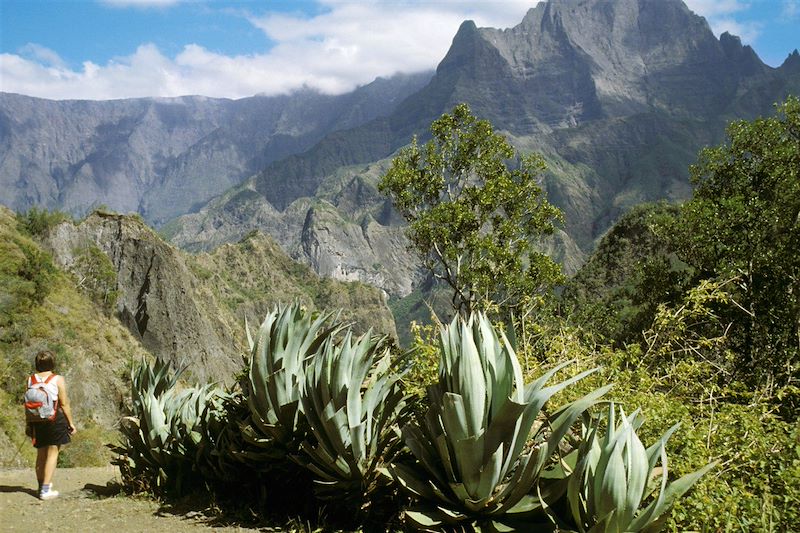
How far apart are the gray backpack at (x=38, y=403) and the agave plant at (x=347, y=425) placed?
3.04 meters

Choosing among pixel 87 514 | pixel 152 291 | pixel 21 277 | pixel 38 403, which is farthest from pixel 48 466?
pixel 152 291

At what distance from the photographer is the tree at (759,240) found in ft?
37.9

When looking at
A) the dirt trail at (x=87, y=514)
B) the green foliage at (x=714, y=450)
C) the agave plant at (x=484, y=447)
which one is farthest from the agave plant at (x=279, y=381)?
the green foliage at (x=714, y=450)

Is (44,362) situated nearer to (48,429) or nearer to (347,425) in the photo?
(48,429)

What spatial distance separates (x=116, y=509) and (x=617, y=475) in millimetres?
4352

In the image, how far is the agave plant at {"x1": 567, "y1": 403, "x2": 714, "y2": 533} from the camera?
126 inches

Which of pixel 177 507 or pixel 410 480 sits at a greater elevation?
pixel 410 480

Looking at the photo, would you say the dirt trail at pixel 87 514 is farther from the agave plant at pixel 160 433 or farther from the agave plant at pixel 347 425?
the agave plant at pixel 347 425

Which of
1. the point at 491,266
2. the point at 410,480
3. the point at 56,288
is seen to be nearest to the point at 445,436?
the point at 410,480

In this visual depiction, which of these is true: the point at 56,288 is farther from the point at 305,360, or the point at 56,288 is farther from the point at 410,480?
the point at 410,480

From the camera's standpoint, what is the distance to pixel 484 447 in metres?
3.51

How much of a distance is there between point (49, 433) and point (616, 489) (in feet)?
18.0

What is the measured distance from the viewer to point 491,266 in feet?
46.8

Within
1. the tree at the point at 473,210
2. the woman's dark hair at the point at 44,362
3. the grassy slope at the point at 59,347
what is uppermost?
the tree at the point at 473,210
